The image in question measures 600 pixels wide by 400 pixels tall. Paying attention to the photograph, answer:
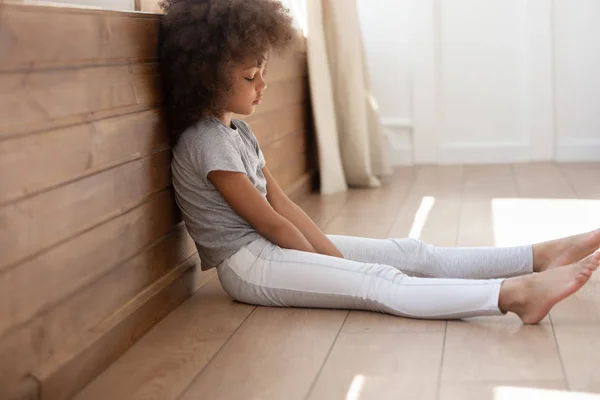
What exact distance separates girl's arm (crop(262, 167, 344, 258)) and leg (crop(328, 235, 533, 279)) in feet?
0.16

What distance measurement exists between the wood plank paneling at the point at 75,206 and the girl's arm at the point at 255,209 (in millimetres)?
130

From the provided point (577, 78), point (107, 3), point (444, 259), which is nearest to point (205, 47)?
point (107, 3)

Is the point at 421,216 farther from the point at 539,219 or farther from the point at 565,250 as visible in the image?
the point at 565,250

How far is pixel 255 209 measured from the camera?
1.71m

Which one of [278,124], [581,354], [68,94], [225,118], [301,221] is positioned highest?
[68,94]

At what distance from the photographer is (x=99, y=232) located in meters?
1.46

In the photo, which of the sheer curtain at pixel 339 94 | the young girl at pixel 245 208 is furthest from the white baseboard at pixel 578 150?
the young girl at pixel 245 208

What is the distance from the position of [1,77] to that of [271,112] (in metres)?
1.65

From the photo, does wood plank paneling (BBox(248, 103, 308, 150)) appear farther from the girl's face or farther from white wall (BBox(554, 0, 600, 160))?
white wall (BBox(554, 0, 600, 160))

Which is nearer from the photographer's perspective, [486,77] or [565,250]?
[565,250]

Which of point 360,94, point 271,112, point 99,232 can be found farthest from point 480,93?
point 99,232

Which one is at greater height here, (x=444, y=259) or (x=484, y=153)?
(x=444, y=259)

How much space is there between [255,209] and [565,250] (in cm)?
65

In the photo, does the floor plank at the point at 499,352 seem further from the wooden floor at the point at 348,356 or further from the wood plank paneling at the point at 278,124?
the wood plank paneling at the point at 278,124
